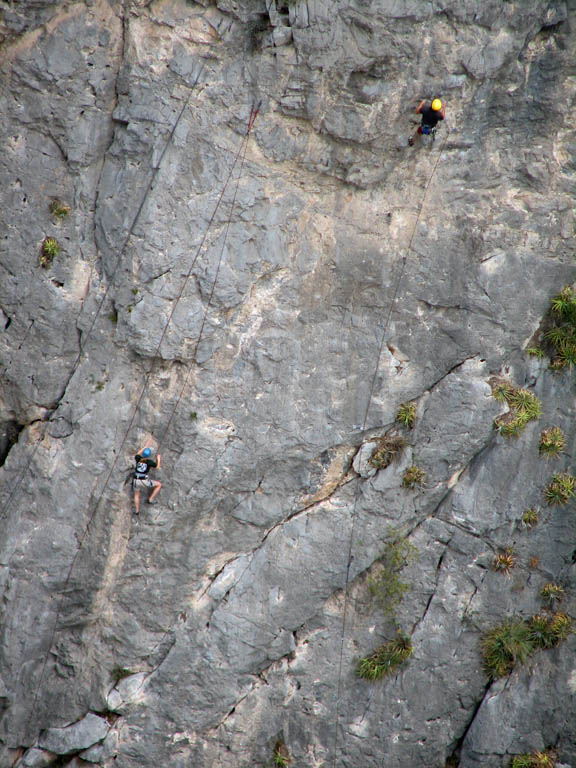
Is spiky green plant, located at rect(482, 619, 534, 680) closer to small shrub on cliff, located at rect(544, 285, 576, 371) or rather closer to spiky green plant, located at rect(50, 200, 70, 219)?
small shrub on cliff, located at rect(544, 285, 576, 371)

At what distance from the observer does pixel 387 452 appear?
514 inches

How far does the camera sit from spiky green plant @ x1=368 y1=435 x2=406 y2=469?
1304 cm

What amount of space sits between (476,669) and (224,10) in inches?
472

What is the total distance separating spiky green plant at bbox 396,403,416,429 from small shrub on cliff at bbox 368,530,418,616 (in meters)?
1.97

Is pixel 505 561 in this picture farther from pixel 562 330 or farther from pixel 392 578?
pixel 562 330

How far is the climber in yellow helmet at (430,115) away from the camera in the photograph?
11.4 m

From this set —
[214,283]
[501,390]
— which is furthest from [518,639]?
[214,283]

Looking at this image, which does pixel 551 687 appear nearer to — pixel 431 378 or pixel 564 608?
pixel 564 608

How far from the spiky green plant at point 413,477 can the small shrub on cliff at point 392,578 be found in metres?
0.93

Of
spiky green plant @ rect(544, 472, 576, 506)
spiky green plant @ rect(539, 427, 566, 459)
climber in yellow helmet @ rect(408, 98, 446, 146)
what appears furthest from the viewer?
spiky green plant @ rect(544, 472, 576, 506)

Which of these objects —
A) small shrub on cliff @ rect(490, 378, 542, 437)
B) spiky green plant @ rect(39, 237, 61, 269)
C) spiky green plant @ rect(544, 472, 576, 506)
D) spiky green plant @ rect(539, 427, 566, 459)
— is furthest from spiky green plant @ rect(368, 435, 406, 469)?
spiky green plant @ rect(39, 237, 61, 269)

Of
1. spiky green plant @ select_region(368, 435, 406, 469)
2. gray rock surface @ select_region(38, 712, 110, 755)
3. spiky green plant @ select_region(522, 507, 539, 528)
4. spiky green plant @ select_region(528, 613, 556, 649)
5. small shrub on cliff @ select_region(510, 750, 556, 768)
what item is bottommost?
gray rock surface @ select_region(38, 712, 110, 755)

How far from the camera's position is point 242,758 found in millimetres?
13211

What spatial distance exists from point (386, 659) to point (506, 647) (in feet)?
7.02
